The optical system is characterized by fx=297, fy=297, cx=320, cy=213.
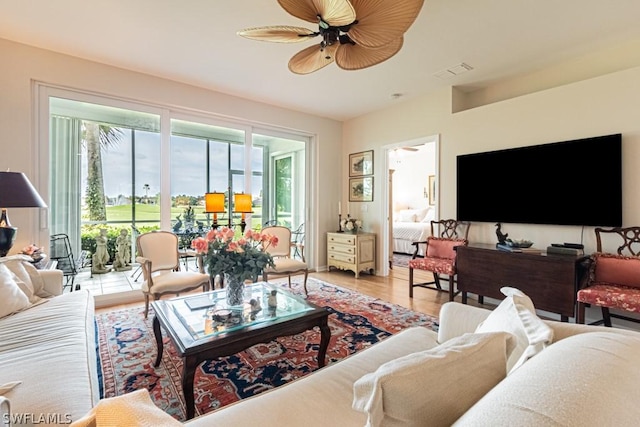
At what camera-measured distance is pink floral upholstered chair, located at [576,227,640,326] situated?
2.35m

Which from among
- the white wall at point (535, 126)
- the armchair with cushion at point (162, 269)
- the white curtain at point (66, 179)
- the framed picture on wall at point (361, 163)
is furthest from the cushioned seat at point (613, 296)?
the white curtain at point (66, 179)

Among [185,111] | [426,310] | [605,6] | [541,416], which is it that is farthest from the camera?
[185,111]

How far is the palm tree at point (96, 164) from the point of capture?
140 inches

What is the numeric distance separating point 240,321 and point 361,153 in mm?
4041

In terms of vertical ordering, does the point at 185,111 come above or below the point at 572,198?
above

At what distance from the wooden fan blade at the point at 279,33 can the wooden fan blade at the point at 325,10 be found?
0.48 feet

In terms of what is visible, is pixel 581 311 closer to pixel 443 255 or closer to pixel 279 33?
pixel 443 255

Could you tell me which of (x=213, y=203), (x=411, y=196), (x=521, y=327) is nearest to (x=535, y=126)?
(x=521, y=327)

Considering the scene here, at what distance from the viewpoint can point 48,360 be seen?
1338 millimetres

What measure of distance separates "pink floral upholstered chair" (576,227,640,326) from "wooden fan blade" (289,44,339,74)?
288 centimetres

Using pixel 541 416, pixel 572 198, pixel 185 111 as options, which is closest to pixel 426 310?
pixel 572 198

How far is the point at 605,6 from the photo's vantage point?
2.33 m

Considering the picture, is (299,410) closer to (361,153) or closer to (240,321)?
(240,321)

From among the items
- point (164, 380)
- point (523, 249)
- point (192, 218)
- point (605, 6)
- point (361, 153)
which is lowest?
point (164, 380)
